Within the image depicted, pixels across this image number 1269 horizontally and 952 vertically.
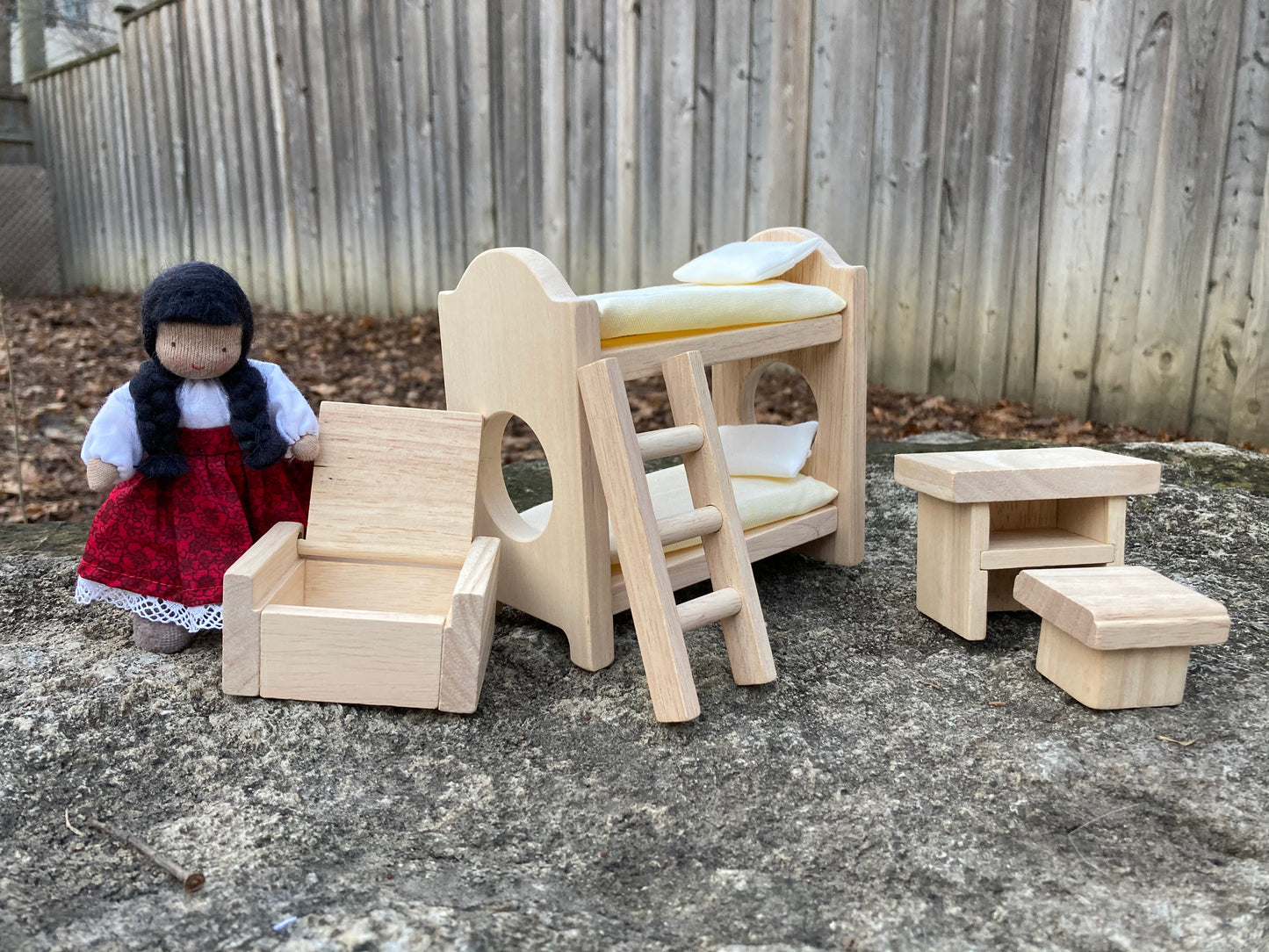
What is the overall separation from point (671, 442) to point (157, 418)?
3.09ft

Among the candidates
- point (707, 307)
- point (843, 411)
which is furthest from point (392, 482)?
point (843, 411)

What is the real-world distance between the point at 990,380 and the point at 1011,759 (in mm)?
2406

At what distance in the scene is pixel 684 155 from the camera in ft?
13.5

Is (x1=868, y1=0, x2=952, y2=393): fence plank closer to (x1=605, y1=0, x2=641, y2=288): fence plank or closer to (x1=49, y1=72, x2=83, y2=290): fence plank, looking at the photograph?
(x1=605, y1=0, x2=641, y2=288): fence plank

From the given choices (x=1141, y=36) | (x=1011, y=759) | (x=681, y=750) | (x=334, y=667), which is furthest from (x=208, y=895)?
(x=1141, y=36)

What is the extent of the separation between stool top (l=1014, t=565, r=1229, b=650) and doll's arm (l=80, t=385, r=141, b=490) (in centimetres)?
168

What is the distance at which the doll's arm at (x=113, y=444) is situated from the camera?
1736mm

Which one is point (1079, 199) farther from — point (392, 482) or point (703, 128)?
point (392, 482)

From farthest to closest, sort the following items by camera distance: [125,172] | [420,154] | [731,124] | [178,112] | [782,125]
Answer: [125,172] → [178,112] → [420,154] → [731,124] → [782,125]

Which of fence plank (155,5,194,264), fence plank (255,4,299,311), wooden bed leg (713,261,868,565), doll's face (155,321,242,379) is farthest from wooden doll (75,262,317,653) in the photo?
fence plank (155,5,194,264)

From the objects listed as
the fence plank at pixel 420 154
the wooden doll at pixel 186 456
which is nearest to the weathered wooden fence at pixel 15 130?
the fence plank at pixel 420 154

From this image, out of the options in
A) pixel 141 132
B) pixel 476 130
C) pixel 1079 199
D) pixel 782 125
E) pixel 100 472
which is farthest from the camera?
pixel 141 132

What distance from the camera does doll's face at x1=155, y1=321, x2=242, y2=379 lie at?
1766mm

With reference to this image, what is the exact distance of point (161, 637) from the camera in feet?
6.16
